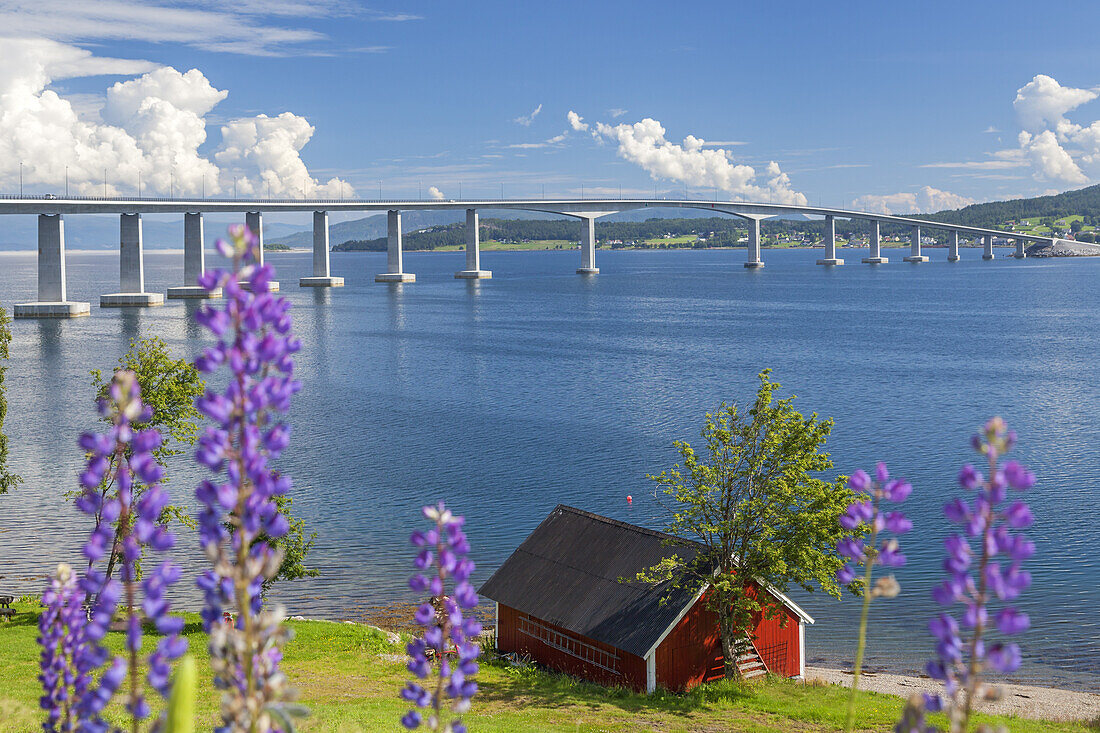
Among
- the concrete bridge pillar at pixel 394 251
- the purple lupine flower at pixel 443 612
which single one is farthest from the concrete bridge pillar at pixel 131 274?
the purple lupine flower at pixel 443 612

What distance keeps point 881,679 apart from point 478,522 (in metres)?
18.0

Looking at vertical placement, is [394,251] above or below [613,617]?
above

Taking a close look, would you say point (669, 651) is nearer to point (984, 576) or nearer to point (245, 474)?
point (984, 576)

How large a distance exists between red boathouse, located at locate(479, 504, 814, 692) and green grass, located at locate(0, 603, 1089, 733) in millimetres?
655

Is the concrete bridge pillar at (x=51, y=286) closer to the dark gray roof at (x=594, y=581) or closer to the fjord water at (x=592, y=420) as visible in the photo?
the fjord water at (x=592, y=420)

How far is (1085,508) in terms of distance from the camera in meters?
42.2

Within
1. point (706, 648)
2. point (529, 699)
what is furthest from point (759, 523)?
point (529, 699)

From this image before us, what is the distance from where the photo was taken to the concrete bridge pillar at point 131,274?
13825cm

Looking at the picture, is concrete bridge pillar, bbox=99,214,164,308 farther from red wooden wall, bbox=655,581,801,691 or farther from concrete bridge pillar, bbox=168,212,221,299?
red wooden wall, bbox=655,581,801,691

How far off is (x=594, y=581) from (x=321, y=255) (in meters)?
163

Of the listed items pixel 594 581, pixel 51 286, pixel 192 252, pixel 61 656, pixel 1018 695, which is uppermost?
pixel 192 252

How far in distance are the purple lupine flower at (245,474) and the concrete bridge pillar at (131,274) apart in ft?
475

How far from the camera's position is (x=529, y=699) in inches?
1004

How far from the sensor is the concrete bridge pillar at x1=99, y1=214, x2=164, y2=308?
13825 centimetres
